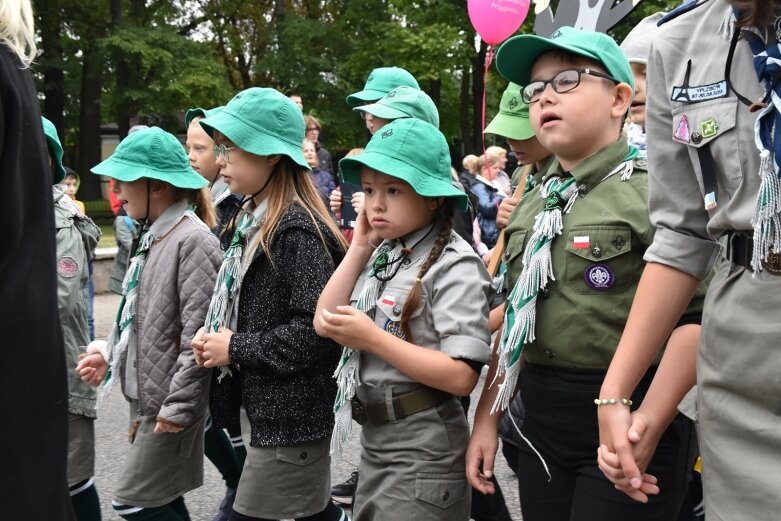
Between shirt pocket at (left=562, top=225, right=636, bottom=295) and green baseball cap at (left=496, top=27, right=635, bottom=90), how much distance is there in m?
0.43

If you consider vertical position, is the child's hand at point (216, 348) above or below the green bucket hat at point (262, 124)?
below

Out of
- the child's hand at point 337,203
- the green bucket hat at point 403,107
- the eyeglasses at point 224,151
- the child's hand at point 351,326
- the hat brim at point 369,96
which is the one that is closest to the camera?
the child's hand at point 351,326

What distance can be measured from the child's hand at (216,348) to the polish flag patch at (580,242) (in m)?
1.34

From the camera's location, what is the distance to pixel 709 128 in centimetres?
174

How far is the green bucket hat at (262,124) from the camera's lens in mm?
3414

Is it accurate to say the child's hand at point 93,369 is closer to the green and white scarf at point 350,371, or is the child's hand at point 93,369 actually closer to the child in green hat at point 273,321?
the child in green hat at point 273,321

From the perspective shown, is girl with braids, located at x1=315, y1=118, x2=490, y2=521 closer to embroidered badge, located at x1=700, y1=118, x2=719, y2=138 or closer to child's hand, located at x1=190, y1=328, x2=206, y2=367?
child's hand, located at x1=190, y1=328, x2=206, y2=367

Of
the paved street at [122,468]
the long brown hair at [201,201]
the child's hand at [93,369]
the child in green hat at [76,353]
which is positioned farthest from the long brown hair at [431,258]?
the paved street at [122,468]

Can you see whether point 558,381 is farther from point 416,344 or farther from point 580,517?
point 416,344

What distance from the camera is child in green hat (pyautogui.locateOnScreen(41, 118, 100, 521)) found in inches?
151

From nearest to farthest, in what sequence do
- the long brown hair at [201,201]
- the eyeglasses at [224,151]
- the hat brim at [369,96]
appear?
the eyeglasses at [224,151]
the long brown hair at [201,201]
the hat brim at [369,96]

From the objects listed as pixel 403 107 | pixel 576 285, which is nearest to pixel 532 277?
pixel 576 285

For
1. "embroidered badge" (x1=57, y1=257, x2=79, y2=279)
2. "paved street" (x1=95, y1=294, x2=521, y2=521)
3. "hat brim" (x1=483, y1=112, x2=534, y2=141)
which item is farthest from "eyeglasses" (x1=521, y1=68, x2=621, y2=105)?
"paved street" (x1=95, y1=294, x2=521, y2=521)

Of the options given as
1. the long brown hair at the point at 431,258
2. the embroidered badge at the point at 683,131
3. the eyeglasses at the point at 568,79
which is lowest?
the long brown hair at the point at 431,258
